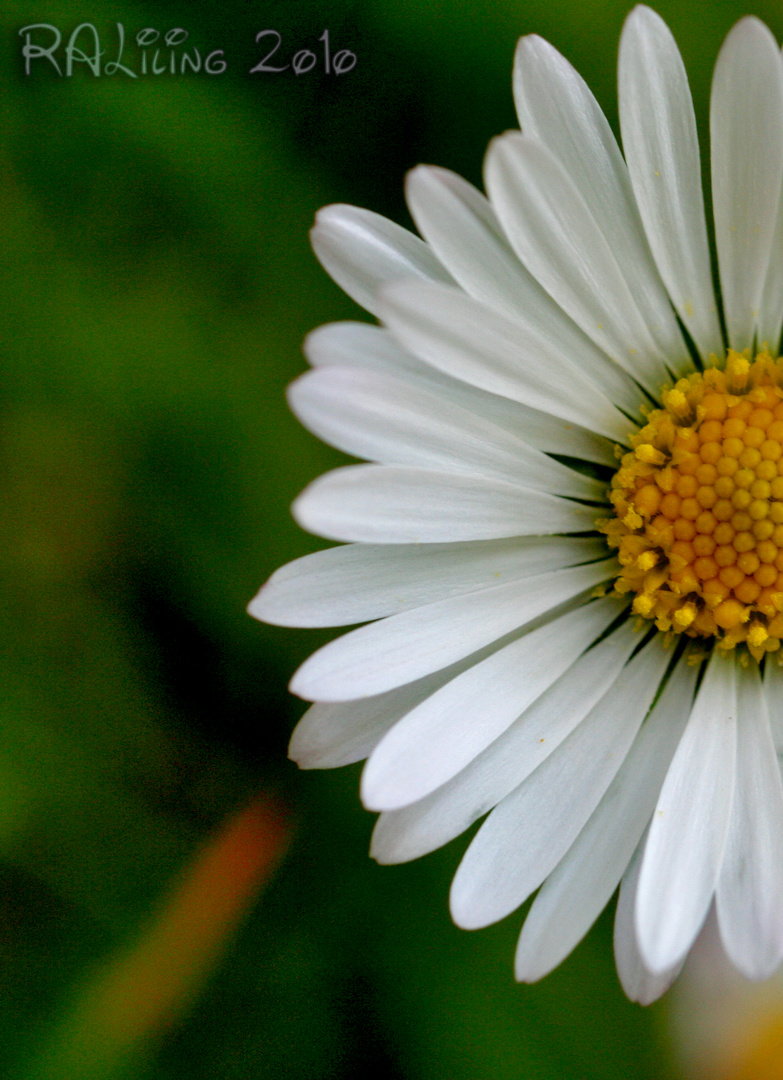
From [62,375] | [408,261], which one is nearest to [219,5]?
[62,375]

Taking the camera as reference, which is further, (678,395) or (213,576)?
(213,576)

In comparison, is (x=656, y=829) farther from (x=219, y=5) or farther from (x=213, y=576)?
(x=219, y=5)

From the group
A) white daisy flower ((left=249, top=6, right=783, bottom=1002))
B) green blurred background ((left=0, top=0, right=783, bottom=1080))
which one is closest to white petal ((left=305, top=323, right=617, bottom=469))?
white daisy flower ((left=249, top=6, right=783, bottom=1002))

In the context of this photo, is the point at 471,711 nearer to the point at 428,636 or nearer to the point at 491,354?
the point at 428,636

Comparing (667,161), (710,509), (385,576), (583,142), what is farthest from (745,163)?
(385,576)

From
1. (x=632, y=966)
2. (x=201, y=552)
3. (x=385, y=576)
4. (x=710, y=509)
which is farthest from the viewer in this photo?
(x=201, y=552)

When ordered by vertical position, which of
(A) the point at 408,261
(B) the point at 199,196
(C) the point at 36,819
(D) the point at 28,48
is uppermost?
(D) the point at 28,48

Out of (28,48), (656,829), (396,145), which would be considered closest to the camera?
(656,829)

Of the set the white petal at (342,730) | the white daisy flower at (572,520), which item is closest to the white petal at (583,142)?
the white daisy flower at (572,520)
